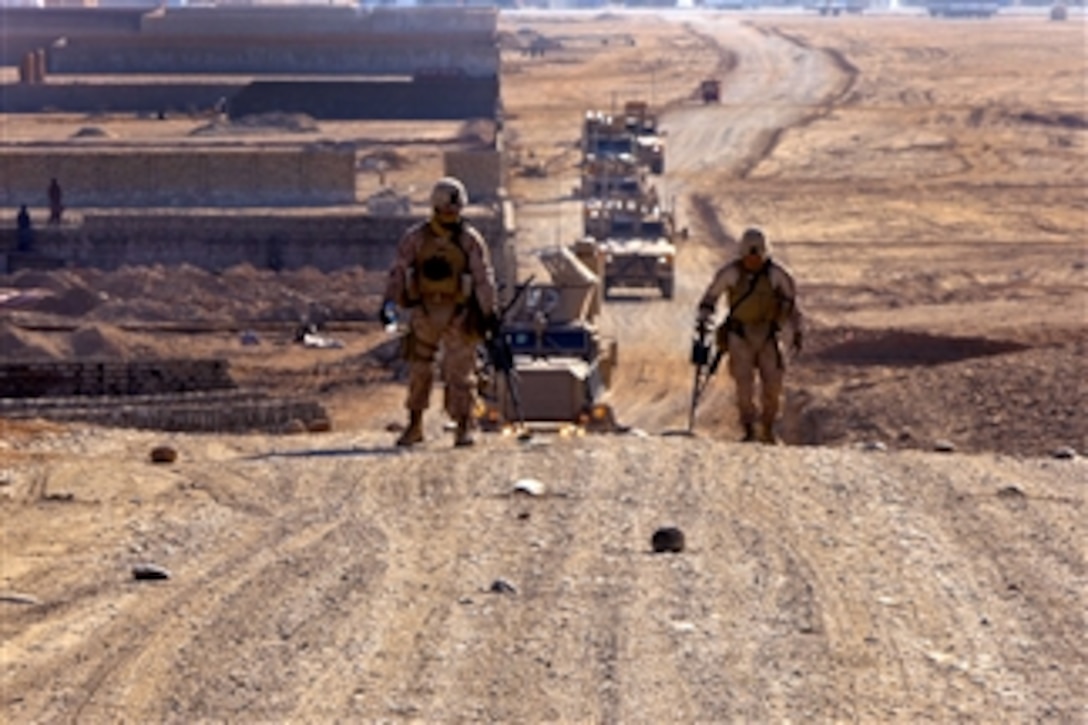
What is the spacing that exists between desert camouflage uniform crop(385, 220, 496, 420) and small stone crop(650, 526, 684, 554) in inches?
126

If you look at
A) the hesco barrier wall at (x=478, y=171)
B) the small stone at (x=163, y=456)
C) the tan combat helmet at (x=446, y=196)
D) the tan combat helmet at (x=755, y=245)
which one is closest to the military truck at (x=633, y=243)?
the hesco barrier wall at (x=478, y=171)

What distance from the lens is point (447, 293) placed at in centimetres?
1304

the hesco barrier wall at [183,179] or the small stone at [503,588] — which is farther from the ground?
the small stone at [503,588]

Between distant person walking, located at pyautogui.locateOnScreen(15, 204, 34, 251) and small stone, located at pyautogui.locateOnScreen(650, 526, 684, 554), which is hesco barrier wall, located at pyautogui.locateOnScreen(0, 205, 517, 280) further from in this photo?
small stone, located at pyautogui.locateOnScreen(650, 526, 684, 554)

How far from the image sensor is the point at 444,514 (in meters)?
10.8

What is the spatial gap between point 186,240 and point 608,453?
25.8m

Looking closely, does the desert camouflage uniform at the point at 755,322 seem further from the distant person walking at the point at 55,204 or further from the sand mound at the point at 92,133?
the sand mound at the point at 92,133

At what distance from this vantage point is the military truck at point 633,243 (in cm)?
3712

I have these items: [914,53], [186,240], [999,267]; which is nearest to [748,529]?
[186,240]

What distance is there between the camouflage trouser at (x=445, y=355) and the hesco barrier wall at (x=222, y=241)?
926 inches

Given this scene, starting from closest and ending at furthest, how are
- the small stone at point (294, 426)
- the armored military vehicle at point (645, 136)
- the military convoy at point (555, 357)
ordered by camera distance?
the small stone at point (294, 426)
the military convoy at point (555, 357)
the armored military vehicle at point (645, 136)

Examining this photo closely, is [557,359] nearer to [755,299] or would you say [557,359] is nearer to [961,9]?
[755,299]

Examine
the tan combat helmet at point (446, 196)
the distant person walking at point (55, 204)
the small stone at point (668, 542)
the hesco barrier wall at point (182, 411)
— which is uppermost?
the tan combat helmet at point (446, 196)

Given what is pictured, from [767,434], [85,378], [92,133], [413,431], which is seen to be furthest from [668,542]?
[92,133]
